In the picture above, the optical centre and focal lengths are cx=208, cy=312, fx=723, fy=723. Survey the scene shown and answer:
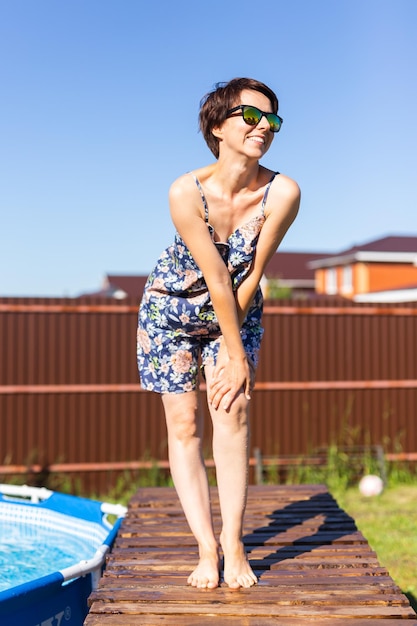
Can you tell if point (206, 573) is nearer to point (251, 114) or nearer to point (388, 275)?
point (251, 114)

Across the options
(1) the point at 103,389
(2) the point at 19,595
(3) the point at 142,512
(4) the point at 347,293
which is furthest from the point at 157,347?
(4) the point at 347,293

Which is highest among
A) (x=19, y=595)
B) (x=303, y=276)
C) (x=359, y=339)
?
(x=303, y=276)

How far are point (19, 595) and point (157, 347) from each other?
1049 millimetres

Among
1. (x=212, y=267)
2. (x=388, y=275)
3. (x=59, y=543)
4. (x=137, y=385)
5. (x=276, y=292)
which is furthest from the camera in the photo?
(x=388, y=275)

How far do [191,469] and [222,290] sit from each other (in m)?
0.68

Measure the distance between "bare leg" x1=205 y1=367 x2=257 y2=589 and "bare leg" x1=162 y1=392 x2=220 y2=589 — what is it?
3.4 inches

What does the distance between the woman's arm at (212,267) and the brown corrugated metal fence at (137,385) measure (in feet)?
15.8

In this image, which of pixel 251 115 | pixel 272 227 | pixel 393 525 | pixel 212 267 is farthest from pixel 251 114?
pixel 393 525

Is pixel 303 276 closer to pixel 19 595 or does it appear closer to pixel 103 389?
pixel 103 389

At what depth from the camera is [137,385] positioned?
7316 mm

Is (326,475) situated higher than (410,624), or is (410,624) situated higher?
(410,624)

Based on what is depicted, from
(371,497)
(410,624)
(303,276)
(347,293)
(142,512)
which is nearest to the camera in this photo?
(410,624)

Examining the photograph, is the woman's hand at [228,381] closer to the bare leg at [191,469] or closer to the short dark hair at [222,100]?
the bare leg at [191,469]

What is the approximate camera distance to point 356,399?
7.73 metres
